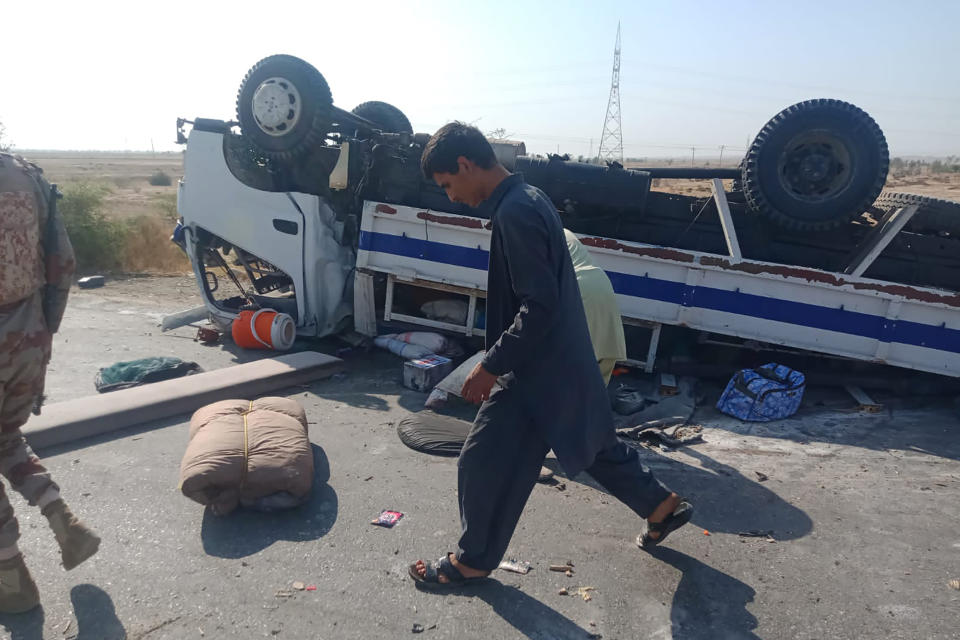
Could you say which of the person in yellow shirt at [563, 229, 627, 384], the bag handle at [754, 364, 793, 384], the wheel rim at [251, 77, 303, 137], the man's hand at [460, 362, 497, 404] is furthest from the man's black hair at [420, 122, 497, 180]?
the wheel rim at [251, 77, 303, 137]

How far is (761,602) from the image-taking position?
2623mm

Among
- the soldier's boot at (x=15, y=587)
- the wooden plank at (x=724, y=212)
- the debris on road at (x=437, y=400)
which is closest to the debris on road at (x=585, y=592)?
the soldier's boot at (x=15, y=587)

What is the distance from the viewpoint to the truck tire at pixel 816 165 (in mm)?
4707

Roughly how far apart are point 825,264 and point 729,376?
1.15 metres

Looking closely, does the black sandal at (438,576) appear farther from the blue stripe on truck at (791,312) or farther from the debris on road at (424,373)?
the blue stripe on truck at (791,312)

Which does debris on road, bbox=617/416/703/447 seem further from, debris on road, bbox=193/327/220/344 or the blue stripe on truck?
debris on road, bbox=193/327/220/344

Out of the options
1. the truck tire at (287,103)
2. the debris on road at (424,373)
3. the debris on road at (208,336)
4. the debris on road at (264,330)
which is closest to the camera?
the debris on road at (424,373)

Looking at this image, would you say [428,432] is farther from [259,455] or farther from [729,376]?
[729,376]

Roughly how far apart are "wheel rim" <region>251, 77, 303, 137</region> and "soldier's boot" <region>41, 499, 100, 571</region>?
3.95 meters

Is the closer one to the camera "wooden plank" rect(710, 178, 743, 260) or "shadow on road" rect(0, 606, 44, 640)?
"shadow on road" rect(0, 606, 44, 640)

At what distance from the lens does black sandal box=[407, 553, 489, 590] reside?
103 inches

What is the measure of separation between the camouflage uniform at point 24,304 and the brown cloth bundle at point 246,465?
0.60 m

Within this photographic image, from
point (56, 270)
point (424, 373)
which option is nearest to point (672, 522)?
point (424, 373)

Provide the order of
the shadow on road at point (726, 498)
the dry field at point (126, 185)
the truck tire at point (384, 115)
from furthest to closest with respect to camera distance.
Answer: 1. the dry field at point (126, 185)
2. the truck tire at point (384, 115)
3. the shadow on road at point (726, 498)
